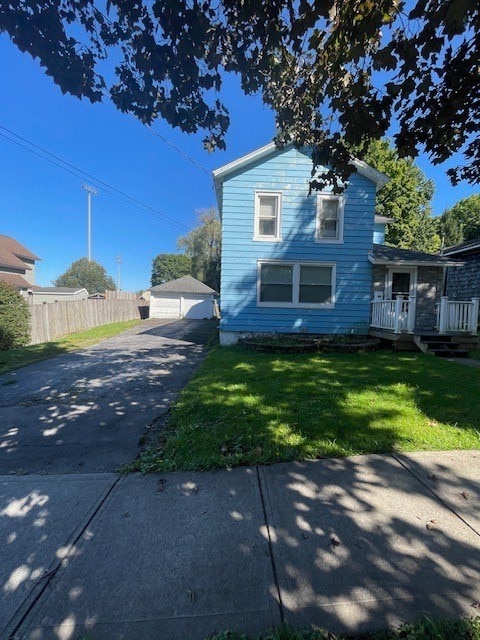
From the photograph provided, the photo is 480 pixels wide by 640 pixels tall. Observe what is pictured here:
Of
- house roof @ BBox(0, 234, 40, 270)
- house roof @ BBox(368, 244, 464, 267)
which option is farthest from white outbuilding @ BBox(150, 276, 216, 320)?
house roof @ BBox(368, 244, 464, 267)

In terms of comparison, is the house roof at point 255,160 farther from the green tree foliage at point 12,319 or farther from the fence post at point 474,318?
the green tree foliage at point 12,319

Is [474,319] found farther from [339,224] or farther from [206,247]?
[206,247]

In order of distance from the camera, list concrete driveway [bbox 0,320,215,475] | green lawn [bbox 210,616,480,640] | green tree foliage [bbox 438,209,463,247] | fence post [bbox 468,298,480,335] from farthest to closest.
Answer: green tree foliage [bbox 438,209,463,247] < fence post [bbox 468,298,480,335] < concrete driveway [bbox 0,320,215,475] < green lawn [bbox 210,616,480,640]

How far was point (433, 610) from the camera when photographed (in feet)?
5.80

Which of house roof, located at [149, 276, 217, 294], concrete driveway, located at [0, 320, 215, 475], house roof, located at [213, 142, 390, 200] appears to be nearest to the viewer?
concrete driveway, located at [0, 320, 215, 475]

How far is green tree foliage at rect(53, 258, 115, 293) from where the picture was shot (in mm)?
84938

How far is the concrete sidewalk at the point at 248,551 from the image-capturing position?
5.83 ft

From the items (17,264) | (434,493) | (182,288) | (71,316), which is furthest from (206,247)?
(434,493)

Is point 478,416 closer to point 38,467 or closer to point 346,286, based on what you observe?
point 38,467

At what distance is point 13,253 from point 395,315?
4062 centimetres

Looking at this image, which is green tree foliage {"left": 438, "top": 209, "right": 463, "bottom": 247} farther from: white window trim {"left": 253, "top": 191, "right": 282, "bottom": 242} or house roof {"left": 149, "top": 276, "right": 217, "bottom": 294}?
white window trim {"left": 253, "top": 191, "right": 282, "bottom": 242}

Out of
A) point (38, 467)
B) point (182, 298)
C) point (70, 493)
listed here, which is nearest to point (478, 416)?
point (70, 493)

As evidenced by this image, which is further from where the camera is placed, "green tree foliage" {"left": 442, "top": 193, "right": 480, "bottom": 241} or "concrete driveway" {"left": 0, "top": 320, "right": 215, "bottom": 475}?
"green tree foliage" {"left": 442, "top": 193, "right": 480, "bottom": 241}

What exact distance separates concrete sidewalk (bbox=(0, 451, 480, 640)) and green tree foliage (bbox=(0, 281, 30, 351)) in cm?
1029
